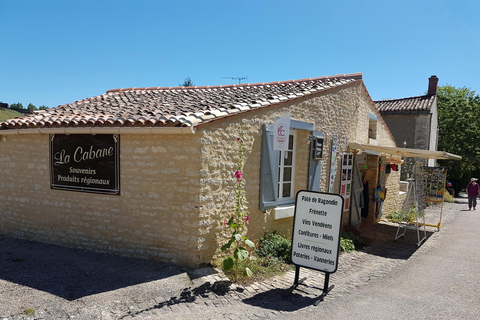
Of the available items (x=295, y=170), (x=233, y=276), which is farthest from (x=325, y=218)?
(x=295, y=170)

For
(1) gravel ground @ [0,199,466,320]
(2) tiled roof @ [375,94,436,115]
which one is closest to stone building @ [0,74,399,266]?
(1) gravel ground @ [0,199,466,320]

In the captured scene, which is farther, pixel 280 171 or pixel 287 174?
pixel 287 174

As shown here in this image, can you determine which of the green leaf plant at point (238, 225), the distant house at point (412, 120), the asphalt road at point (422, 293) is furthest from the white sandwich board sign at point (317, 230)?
the distant house at point (412, 120)

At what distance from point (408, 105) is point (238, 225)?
57.8 ft

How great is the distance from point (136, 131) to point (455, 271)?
21.0ft

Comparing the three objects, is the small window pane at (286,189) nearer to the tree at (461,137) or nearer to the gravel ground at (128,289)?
the gravel ground at (128,289)

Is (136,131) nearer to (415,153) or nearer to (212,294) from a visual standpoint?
(212,294)

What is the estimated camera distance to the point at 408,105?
20.1 meters

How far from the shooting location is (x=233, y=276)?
570cm

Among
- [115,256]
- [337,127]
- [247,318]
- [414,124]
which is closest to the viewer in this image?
[247,318]

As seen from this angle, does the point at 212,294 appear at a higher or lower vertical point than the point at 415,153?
lower

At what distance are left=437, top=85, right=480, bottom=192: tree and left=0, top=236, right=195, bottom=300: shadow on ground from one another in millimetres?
24183

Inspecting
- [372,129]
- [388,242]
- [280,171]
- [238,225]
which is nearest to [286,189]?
[280,171]

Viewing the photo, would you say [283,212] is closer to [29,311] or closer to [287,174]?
[287,174]
